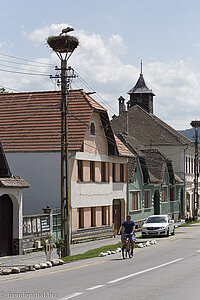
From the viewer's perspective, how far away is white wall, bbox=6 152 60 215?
120ft

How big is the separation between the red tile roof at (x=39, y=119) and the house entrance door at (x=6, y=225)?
323 inches

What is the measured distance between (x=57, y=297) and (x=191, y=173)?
63.5m

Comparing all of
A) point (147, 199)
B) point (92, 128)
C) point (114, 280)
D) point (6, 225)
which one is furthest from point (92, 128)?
point (114, 280)

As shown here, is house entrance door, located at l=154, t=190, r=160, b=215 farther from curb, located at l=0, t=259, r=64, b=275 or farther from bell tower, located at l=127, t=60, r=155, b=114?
curb, located at l=0, t=259, r=64, b=275

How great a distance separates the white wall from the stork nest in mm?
10041

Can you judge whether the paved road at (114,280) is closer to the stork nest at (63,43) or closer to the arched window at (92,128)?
the stork nest at (63,43)

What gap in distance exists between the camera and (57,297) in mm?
13219

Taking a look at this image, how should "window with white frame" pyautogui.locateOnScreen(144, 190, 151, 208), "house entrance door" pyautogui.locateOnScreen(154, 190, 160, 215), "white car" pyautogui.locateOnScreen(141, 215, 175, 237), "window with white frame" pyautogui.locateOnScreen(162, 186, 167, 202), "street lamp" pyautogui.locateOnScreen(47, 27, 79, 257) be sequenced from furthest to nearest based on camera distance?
"window with white frame" pyautogui.locateOnScreen(162, 186, 167, 202) < "house entrance door" pyautogui.locateOnScreen(154, 190, 160, 215) < "window with white frame" pyautogui.locateOnScreen(144, 190, 151, 208) < "white car" pyautogui.locateOnScreen(141, 215, 175, 237) < "street lamp" pyautogui.locateOnScreen(47, 27, 79, 257)

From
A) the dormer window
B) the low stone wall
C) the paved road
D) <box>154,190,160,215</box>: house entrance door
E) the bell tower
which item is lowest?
the low stone wall

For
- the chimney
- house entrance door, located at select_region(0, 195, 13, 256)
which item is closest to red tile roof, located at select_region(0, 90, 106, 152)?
house entrance door, located at select_region(0, 195, 13, 256)

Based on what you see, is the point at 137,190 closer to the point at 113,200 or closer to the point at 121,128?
the point at 113,200

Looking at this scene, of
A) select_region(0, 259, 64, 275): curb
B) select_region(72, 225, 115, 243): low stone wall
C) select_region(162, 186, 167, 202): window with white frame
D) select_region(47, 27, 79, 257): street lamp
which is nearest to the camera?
select_region(0, 259, 64, 275): curb

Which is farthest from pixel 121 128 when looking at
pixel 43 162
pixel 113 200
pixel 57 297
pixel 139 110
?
pixel 57 297

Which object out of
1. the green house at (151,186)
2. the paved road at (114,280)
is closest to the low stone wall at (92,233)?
the green house at (151,186)
